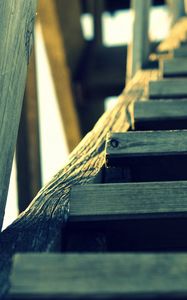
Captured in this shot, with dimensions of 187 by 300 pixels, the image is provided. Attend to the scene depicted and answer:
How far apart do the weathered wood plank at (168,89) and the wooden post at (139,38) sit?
813mm

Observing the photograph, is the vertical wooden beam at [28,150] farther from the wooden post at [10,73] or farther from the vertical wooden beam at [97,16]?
the wooden post at [10,73]

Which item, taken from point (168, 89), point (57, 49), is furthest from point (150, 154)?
point (57, 49)

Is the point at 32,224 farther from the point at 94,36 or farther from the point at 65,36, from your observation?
the point at 94,36

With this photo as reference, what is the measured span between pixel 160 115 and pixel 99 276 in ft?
3.18

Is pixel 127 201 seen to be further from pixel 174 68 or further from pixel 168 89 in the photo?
pixel 174 68

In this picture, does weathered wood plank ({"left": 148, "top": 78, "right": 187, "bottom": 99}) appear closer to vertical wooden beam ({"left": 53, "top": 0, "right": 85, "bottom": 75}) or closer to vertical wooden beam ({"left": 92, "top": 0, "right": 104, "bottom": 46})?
vertical wooden beam ({"left": 53, "top": 0, "right": 85, "bottom": 75})

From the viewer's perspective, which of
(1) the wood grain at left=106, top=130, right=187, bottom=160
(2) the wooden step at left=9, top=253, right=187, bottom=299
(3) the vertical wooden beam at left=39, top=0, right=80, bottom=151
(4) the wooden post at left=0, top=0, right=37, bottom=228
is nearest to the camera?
(2) the wooden step at left=9, top=253, right=187, bottom=299

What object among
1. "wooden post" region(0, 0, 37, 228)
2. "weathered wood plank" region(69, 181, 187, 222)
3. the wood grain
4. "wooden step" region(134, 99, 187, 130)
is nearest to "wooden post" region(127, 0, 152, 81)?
"wooden step" region(134, 99, 187, 130)

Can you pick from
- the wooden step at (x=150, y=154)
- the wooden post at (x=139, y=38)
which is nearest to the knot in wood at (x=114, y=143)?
the wooden step at (x=150, y=154)

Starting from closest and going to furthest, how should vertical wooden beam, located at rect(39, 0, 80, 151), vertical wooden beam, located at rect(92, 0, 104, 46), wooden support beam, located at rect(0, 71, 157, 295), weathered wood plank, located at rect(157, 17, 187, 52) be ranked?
wooden support beam, located at rect(0, 71, 157, 295), weathered wood plank, located at rect(157, 17, 187, 52), vertical wooden beam, located at rect(39, 0, 80, 151), vertical wooden beam, located at rect(92, 0, 104, 46)

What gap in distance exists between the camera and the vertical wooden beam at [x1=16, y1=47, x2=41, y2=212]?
4.53 m

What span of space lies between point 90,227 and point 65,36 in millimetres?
4177

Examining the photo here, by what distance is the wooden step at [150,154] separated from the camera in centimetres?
166

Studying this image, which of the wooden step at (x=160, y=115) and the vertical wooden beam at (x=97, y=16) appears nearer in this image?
the wooden step at (x=160, y=115)
